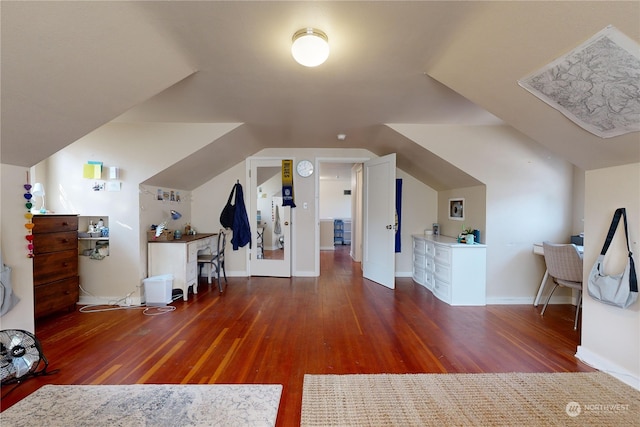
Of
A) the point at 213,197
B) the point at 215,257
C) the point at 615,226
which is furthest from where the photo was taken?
the point at 213,197

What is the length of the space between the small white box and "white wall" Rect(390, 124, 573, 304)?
3.66 m

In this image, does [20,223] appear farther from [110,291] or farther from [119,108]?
[110,291]

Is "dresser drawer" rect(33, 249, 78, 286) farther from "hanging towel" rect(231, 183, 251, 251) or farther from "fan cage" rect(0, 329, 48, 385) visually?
"hanging towel" rect(231, 183, 251, 251)

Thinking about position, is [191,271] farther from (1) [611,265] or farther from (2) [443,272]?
(1) [611,265]

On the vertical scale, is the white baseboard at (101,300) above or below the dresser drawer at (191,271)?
below

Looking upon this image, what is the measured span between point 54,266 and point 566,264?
5.66 metres

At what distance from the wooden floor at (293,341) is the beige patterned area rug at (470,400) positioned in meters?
0.11

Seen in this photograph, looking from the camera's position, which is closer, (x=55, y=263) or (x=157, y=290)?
(x=55, y=263)

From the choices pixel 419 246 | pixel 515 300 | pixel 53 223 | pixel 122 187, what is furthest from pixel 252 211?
pixel 515 300

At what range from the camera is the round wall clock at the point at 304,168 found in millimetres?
4645

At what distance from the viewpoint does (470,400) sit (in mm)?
1654

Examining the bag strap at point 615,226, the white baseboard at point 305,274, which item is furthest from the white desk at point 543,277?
the white baseboard at point 305,274

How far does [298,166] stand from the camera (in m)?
4.64

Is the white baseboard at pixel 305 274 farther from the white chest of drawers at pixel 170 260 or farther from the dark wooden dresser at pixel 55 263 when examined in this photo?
the dark wooden dresser at pixel 55 263
